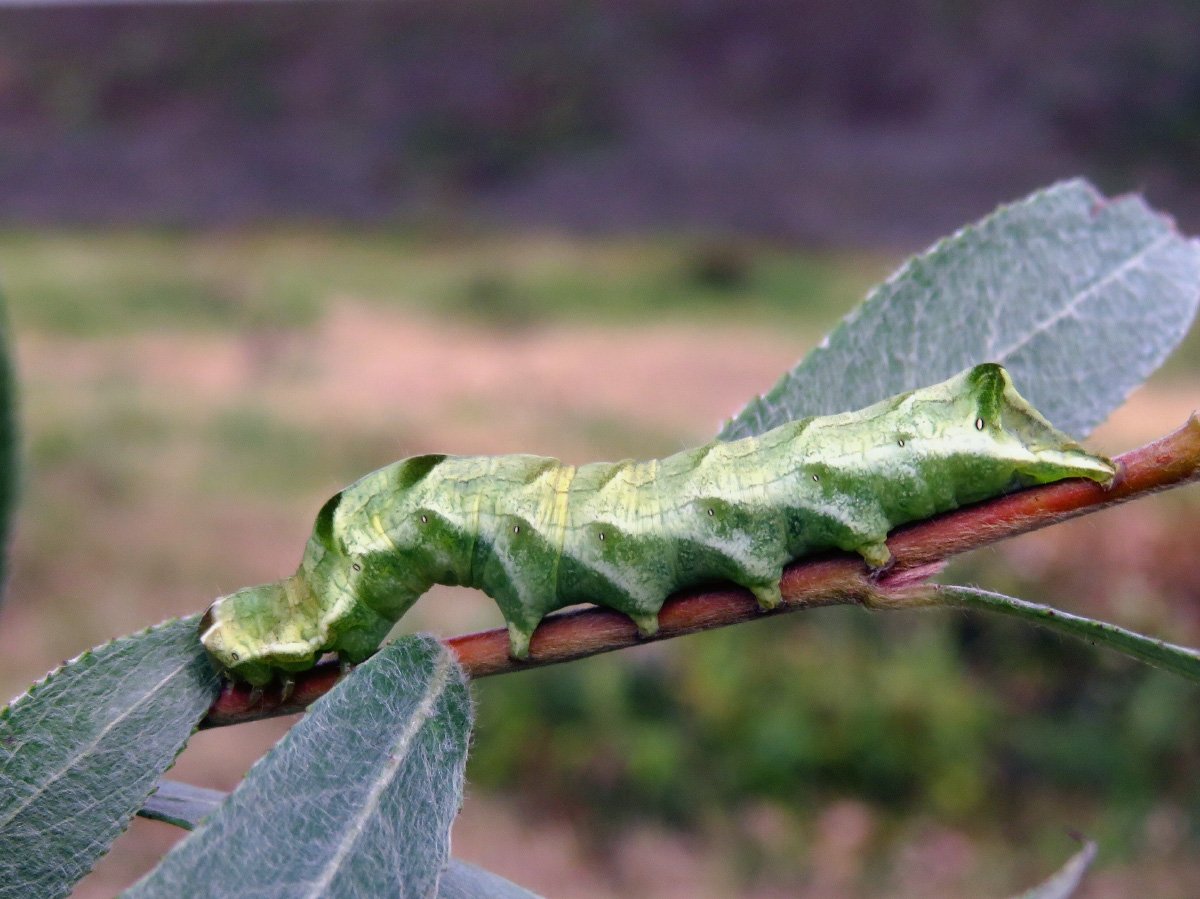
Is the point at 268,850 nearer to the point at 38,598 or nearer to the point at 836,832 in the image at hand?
the point at 836,832

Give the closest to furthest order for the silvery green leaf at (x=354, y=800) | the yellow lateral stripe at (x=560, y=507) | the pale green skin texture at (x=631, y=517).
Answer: the silvery green leaf at (x=354, y=800), the pale green skin texture at (x=631, y=517), the yellow lateral stripe at (x=560, y=507)

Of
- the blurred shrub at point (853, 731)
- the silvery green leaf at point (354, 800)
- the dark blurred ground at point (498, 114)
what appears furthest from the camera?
the dark blurred ground at point (498, 114)

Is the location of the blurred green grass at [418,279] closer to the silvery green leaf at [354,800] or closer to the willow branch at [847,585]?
the willow branch at [847,585]

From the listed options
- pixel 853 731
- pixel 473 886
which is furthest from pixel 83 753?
pixel 853 731

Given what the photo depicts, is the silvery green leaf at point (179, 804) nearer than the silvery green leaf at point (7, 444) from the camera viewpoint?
Yes

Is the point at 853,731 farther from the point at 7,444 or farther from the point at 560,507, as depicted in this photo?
the point at 7,444

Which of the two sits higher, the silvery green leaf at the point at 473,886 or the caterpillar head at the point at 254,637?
the caterpillar head at the point at 254,637

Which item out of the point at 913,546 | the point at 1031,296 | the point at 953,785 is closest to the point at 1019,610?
the point at 913,546

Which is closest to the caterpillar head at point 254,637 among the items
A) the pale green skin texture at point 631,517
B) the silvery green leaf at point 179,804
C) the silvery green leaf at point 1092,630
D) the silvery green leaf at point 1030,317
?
the pale green skin texture at point 631,517
